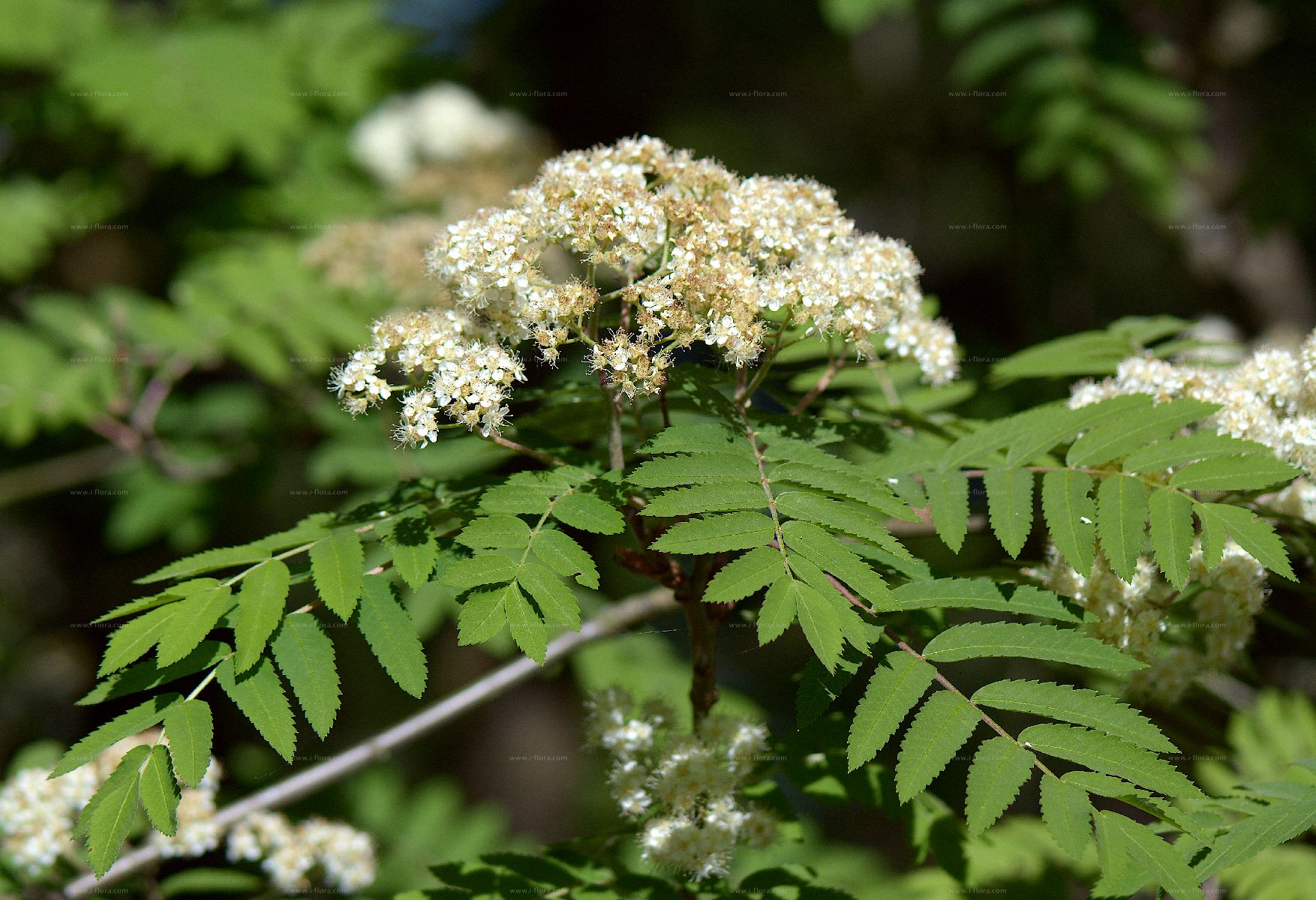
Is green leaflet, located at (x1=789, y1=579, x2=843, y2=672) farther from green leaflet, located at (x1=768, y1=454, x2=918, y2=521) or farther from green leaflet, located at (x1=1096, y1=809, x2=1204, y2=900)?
green leaflet, located at (x1=1096, y1=809, x2=1204, y2=900)

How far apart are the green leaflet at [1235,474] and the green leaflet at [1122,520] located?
7 cm

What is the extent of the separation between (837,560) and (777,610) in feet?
0.43

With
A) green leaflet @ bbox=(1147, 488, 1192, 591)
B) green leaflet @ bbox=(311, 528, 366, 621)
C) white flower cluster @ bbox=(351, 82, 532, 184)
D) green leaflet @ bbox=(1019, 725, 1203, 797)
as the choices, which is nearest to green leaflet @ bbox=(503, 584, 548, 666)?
green leaflet @ bbox=(311, 528, 366, 621)

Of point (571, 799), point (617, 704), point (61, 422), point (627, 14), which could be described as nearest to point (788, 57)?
point (627, 14)

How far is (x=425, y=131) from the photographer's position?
489cm

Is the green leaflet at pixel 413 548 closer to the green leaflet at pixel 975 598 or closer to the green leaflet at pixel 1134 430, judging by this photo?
the green leaflet at pixel 975 598

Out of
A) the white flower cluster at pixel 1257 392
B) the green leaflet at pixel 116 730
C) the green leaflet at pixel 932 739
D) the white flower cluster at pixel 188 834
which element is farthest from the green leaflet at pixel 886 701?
the white flower cluster at pixel 188 834

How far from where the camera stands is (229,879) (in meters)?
2.46

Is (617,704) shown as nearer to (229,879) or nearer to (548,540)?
(548,540)

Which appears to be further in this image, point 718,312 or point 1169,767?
point 718,312

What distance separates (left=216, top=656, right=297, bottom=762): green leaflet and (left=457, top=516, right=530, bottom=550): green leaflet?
1.12 ft

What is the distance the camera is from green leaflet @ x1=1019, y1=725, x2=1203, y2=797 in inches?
54.8

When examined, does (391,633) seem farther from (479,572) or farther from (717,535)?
(717,535)

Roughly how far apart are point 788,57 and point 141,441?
566 centimetres
